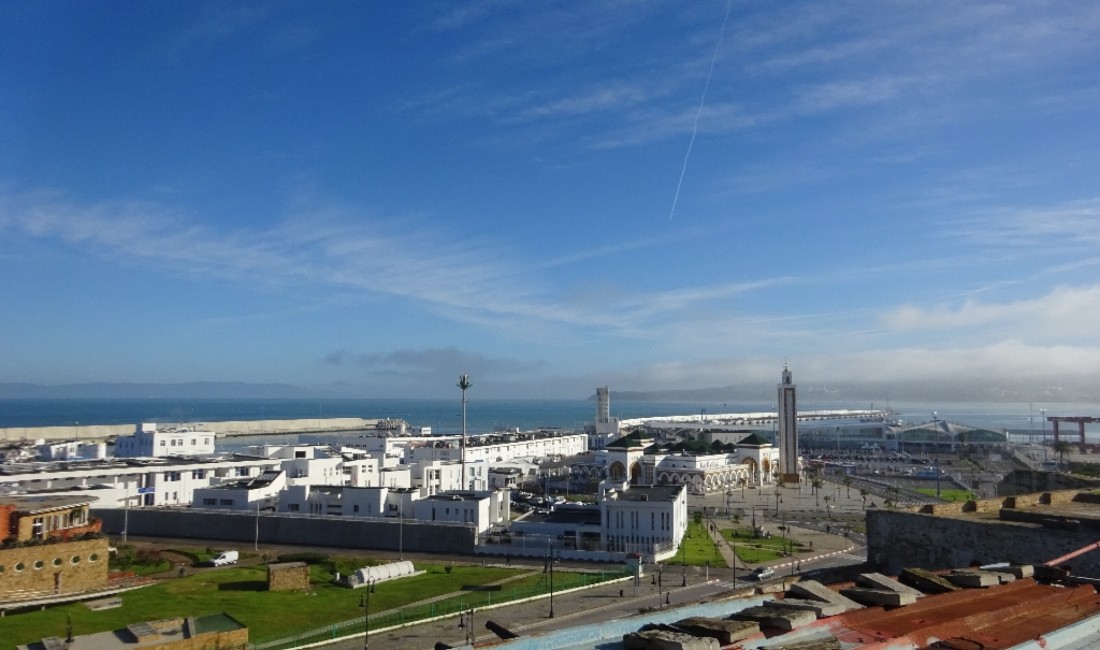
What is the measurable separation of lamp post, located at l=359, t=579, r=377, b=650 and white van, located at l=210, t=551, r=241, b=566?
732 cm

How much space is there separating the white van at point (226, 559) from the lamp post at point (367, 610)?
24.0 feet

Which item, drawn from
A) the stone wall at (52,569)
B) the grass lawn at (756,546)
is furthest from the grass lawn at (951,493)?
the stone wall at (52,569)

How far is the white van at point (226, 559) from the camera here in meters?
30.9

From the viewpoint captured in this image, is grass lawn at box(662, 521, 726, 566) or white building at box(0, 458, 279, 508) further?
white building at box(0, 458, 279, 508)

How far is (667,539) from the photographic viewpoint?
33.8 meters

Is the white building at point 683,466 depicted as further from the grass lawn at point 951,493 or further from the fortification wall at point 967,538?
the fortification wall at point 967,538

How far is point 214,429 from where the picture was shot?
397ft

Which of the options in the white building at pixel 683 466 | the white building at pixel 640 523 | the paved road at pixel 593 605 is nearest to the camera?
the paved road at pixel 593 605

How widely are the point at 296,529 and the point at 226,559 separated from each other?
5.34 meters

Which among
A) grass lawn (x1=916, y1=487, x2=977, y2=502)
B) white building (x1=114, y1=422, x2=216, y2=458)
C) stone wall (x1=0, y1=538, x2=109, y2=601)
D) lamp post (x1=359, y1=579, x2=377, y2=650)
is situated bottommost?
grass lawn (x1=916, y1=487, x2=977, y2=502)

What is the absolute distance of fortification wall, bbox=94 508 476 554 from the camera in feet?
111

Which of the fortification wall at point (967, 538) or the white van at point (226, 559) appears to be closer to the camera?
the fortification wall at point (967, 538)

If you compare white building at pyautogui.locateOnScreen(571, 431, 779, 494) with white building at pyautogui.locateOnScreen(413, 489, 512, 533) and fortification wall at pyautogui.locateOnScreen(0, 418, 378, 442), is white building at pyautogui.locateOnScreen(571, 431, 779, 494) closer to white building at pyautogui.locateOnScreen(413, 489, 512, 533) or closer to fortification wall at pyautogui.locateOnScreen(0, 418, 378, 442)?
white building at pyautogui.locateOnScreen(413, 489, 512, 533)

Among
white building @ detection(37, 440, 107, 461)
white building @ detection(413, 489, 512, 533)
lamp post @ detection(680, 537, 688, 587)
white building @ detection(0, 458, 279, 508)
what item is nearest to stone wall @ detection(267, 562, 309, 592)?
white building @ detection(413, 489, 512, 533)
